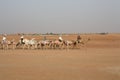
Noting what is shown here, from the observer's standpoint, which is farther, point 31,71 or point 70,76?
point 31,71

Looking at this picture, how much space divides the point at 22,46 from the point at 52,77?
2136 cm

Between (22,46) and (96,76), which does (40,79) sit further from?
(22,46)

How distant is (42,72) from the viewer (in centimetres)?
1312

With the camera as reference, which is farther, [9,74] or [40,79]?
[9,74]

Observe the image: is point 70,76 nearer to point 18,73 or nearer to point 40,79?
point 40,79

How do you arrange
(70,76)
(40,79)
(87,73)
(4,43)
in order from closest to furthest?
(40,79), (70,76), (87,73), (4,43)

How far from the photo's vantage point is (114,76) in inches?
481

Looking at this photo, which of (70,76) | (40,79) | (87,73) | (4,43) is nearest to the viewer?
(40,79)

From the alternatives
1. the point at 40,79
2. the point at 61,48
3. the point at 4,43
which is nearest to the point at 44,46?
the point at 61,48

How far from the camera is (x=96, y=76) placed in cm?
1222

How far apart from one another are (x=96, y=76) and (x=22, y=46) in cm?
2140

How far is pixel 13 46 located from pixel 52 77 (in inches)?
847

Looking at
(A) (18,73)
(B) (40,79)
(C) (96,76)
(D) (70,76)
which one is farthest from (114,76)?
(A) (18,73)

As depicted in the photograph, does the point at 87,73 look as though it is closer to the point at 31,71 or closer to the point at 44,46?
the point at 31,71
